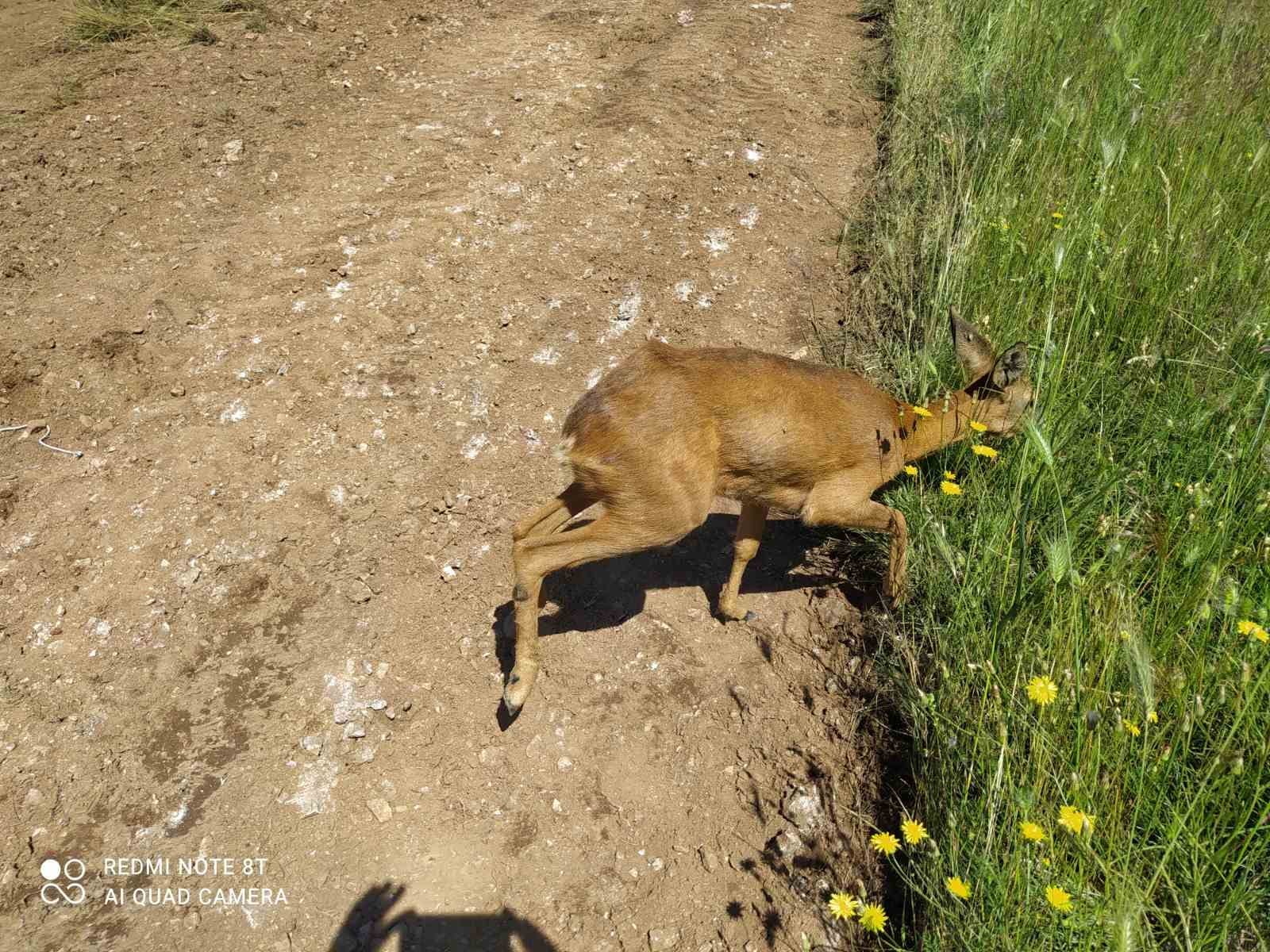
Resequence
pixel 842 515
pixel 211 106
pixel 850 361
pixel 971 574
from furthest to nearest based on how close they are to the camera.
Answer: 1. pixel 211 106
2. pixel 850 361
3. pixel 842 515
4. pixel 971 574

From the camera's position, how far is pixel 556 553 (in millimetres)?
3586

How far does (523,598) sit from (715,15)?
726 cm

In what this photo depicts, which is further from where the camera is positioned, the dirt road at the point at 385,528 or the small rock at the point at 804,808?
the small rock at the point at 804,808

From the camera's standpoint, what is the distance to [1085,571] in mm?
3271

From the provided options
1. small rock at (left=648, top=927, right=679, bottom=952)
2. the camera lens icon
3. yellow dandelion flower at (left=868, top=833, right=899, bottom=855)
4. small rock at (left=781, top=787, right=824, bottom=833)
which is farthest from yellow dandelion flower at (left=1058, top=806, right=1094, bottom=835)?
the camera lens icon

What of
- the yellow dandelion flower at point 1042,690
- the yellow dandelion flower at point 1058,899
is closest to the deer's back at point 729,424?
the yellow dandelion flower at point 1042,690

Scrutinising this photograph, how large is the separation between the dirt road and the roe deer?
1.57ft

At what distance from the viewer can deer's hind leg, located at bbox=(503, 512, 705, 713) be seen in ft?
11.6

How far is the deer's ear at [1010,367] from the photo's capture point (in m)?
3.63

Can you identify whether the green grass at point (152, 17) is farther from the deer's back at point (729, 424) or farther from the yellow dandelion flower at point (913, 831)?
the yellow dandelion flower at point (913, 831)

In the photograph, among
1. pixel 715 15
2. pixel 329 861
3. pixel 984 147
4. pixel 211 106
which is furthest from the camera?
pixel 715 15

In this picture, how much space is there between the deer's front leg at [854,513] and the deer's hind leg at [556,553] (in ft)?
1.93

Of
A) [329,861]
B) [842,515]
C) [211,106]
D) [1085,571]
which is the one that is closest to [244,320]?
[211,106]

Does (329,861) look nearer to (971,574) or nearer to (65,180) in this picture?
(971,574)
